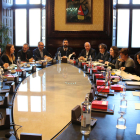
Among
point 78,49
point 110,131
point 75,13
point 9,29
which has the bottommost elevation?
point 110,131

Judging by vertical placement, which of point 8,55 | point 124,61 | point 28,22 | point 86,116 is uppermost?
point 28,22

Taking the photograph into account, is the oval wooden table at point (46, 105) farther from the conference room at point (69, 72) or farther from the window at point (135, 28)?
the window at point (135, 28)

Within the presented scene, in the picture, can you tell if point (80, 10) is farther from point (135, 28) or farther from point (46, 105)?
point (46, 105)

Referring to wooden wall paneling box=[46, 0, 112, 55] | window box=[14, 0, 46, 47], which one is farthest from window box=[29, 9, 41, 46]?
wooden wall paneling box=[46, 0, 112, 55]

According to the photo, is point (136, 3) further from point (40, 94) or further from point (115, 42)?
point (40, 94)

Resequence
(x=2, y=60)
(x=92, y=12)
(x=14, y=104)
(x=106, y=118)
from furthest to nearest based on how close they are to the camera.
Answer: (x=92, y=12)
(x=2, y=60)
(x=14, y=104)
(x=106, y=118)

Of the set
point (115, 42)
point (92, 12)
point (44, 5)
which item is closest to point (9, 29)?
point (44, 5)

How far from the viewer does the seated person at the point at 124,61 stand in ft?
16.5

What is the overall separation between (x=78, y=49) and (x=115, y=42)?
59.9 inches

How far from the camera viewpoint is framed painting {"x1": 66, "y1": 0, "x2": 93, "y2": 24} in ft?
29.5

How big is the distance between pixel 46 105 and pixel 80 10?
24.1 ft

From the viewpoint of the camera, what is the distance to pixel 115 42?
913 cm

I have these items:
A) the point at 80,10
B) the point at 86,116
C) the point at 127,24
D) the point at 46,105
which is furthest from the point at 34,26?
the point at 86,116

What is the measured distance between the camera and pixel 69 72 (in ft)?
15.4
